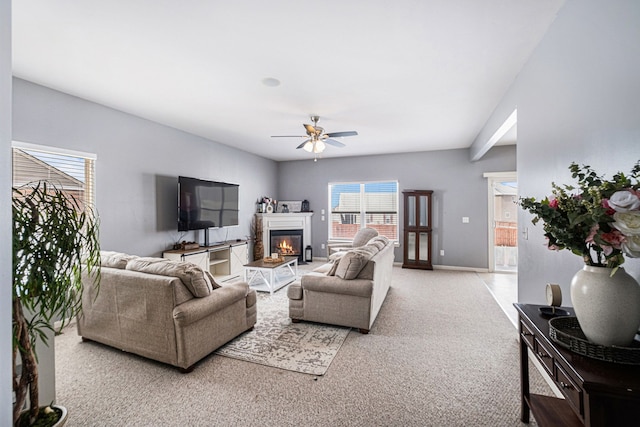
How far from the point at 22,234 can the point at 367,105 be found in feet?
11.3

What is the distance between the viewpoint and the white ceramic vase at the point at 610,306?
3.56 feet

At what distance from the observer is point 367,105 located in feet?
12.2

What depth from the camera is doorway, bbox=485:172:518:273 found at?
5945 mm

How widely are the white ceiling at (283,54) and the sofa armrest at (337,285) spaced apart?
2.12 metres

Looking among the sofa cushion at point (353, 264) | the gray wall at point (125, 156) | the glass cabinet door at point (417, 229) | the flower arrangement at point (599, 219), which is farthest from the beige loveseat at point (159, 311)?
the glass cabinet door at point (417, 229)

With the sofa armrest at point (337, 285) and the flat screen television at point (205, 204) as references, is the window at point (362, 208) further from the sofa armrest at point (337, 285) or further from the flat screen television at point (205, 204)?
the sofa armrest at point (337, 285)

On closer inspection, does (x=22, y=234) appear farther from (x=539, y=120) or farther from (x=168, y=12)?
(x=539, y=120)

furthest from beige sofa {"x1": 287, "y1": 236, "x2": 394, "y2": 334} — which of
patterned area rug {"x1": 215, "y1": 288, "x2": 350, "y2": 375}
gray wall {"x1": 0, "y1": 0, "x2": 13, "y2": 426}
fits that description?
gray wall {"x1": 0, "y1": 0, "x2": 13, "y2": 426}

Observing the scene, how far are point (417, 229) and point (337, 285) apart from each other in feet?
12.2

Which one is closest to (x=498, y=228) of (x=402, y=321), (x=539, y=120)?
(x=402, y=321)

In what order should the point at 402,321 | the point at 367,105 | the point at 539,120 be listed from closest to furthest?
the point at 539,120 < the point at 402,321 < the point at 367,105

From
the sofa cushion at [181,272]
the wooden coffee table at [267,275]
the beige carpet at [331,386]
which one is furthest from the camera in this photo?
the wooden coffee table at [267,275]

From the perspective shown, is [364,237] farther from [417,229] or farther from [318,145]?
[318,145]

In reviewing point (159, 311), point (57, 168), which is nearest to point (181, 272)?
point (159, 311)
